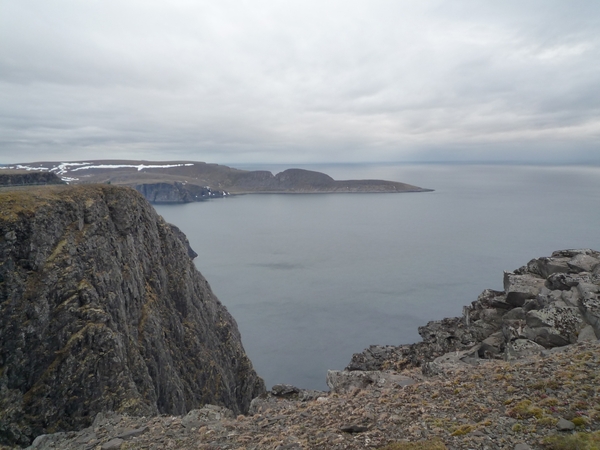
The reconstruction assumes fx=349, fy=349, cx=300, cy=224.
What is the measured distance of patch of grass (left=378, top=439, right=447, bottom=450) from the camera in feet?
29.0

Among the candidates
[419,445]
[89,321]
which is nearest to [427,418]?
[419,445]

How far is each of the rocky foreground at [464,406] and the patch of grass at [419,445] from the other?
34 mm

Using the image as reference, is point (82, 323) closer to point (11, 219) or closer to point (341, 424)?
point (11, 219)

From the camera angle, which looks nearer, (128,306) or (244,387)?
(128,306)

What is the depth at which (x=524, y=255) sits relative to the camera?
269ft

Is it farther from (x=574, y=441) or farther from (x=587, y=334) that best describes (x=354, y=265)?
(x=574, y=441)

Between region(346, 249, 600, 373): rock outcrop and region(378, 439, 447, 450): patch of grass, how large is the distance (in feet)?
20.5

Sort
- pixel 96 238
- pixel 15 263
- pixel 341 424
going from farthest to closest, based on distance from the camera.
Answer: pixel 96 238
pixel 15 263
pixel 341 424

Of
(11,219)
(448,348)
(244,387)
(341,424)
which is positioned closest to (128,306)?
(11,219)

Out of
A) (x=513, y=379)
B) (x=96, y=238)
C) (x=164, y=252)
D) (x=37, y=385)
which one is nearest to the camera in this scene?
(x=513, y=379)

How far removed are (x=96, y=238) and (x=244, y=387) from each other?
65.0 ft

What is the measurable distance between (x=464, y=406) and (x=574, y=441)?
119 inches

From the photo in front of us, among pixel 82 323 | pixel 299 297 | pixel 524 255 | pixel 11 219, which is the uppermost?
pixel 11 219

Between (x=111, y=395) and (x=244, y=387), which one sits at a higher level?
(x=111, y=395)
